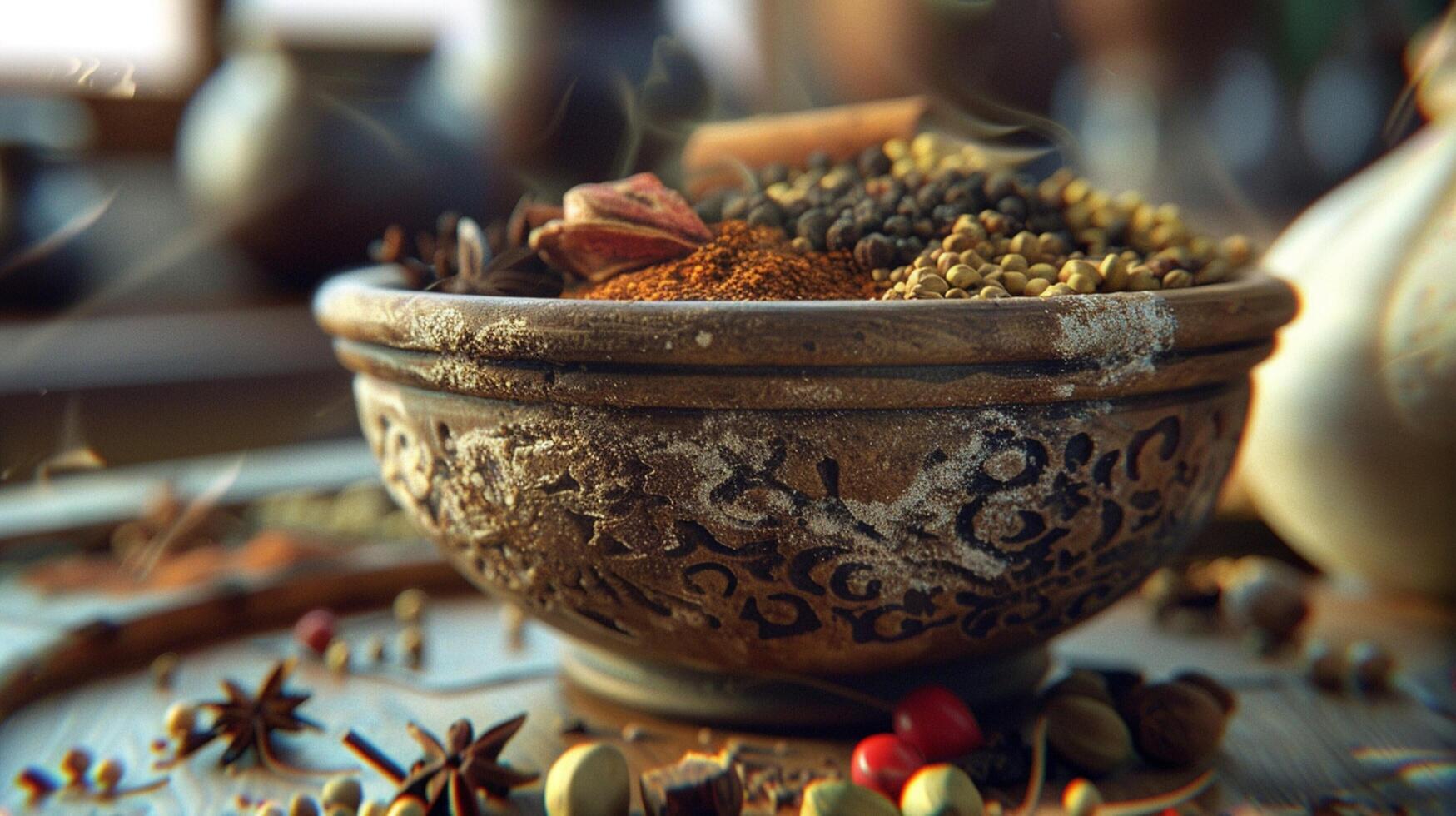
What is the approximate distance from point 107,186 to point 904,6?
2246mm

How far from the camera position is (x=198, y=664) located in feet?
2.85

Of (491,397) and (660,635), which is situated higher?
(491,397)

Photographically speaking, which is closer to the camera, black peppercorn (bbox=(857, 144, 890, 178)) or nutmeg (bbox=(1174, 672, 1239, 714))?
nutmeg (bbox=(1174, 672, 1239, 714))

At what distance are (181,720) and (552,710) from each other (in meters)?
0.22

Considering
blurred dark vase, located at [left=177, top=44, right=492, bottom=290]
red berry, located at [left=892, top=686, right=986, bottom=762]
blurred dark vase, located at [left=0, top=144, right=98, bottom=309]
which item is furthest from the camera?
blurred dark vase, located at [left=0, top=144, right=98, bottom=309]

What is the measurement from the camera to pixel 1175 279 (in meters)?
0.64

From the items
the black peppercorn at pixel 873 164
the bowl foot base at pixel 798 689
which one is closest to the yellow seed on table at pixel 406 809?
the bowl foot base at pixel 798 689

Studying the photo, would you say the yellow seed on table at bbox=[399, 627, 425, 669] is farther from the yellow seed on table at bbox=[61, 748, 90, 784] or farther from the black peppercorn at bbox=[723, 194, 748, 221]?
the black peppercorn at bbox=[723, 194, 748, 221]

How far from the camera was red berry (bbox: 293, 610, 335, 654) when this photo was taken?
0.87 metres

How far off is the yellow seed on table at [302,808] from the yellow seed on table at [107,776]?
118mm

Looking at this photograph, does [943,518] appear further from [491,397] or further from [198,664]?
[198,664]

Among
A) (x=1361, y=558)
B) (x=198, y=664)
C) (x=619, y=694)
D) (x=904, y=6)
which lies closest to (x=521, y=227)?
(x=619, y=694)

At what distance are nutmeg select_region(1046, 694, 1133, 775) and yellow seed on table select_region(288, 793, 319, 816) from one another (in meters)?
0.40

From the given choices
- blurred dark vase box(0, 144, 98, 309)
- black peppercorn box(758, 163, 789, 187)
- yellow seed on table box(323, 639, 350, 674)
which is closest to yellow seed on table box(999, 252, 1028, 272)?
black peppercorn box(758, 163, 789, 187)
